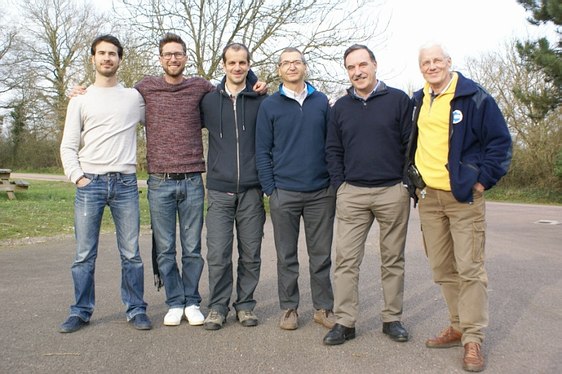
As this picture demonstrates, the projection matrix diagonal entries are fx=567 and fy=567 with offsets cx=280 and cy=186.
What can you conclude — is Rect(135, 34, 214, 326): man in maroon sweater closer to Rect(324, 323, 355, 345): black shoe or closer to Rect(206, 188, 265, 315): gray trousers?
Rect(206, 188, 265, 315): gray trousers

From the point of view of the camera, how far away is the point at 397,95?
442cm

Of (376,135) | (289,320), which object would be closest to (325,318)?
(289,320)

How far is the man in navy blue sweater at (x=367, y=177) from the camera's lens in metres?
4.38

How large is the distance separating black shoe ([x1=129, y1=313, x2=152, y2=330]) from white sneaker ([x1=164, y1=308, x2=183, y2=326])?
151 mm

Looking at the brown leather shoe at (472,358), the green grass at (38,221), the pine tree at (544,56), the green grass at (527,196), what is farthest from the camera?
the green grass at (527,196)

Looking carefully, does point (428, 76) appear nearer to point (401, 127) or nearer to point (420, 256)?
point (401, 127)

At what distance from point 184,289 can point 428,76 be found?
2707mm

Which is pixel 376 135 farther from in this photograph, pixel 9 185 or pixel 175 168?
pixel 9 185

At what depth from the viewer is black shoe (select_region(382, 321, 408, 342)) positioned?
4277 mm

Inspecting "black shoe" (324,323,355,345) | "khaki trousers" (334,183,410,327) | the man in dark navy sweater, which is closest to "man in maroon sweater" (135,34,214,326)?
the man in dark navy sweater

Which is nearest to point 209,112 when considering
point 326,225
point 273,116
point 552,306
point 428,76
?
point 273,116

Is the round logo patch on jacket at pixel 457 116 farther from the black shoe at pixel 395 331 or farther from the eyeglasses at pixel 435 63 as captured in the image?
the black shoe at pixel 395 331

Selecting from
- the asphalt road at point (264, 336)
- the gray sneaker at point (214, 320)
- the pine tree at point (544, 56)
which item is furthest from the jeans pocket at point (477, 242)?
the pine tree at point (544, 56)

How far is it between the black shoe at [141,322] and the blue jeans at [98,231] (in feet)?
0.12
